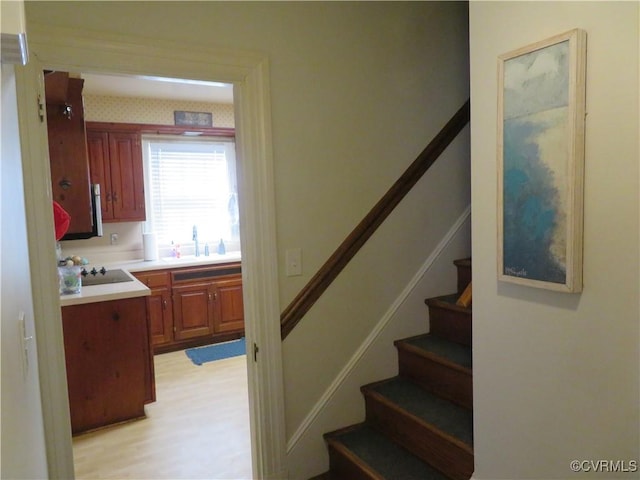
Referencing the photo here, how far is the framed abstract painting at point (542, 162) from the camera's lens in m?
1.22

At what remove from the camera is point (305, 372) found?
2.11 metres

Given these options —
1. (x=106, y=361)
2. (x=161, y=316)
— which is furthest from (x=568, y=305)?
(x=161, y=316)

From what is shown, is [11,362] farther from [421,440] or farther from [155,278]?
[155,278]

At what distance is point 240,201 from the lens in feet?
6.36

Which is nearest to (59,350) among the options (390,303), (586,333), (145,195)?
(390,303)

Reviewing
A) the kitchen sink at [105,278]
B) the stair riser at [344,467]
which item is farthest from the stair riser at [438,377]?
the kitchen sink at [105,278]

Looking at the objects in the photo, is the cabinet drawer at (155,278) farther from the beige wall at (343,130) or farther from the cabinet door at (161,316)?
the beige wall at (343,130)

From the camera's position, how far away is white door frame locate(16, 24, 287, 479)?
4.89ft

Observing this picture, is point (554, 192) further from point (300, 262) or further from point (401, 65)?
point (401, 65)

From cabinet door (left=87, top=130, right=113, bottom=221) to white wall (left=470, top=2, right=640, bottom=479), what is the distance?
13.4ft

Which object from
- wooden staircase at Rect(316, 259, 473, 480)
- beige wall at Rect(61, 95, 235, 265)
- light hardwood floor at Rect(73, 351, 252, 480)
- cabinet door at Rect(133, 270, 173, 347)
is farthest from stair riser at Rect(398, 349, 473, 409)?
beige wall at Rect(61, 95, 235, 265)

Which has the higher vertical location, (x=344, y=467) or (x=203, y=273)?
(x=203, y=273)

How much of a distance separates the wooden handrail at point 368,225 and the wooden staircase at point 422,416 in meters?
0.58

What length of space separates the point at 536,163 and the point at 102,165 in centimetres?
437
